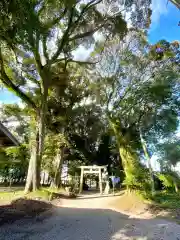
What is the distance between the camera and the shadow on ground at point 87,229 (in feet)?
14.2

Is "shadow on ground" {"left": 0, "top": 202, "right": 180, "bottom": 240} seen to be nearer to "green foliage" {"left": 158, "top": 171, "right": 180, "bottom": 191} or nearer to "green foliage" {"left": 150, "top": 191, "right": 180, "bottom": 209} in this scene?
"green foliage" {"left": 150, "top": 191, "right": 180, "bottom": 209}

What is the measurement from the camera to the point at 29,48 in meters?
8.63

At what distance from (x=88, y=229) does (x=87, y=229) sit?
0.08ft

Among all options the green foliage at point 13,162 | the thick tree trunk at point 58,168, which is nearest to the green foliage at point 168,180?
the thick tree trunk at point 58,168

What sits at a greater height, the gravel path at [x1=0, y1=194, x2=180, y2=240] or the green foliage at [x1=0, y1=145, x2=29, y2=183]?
the green foliage at [x1=0, y1=145, x2=29, y2=183]

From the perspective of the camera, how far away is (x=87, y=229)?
500 cm

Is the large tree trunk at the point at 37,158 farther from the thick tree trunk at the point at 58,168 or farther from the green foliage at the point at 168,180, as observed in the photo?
Result: the green foliage at the point at 168,180

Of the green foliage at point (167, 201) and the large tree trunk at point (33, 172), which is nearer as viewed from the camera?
the green foliage at point (167, 201)

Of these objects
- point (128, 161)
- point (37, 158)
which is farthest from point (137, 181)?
point (37, 158)

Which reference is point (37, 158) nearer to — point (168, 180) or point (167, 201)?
point (167, 201)

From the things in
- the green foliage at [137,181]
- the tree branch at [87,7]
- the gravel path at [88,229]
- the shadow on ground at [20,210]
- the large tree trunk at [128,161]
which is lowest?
the gravel path at [88,229]

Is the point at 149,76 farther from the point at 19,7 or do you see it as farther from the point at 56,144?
the point at 19,7

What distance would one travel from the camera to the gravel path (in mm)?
4324

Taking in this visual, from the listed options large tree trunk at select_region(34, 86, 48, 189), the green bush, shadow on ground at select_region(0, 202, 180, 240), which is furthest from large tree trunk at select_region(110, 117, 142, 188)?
large tree trunk at select_region(34, 86, 48, 189)
